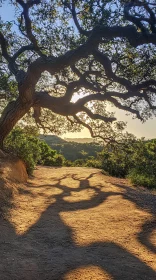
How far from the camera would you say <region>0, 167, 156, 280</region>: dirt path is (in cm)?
339

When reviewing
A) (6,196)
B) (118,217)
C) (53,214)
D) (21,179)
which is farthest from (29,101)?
(118,217)

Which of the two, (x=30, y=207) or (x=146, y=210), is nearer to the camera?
(x=30, y=207)

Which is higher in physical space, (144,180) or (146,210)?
(144,180)

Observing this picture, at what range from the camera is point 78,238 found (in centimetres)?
468

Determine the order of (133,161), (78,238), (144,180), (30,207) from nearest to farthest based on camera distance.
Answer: (78,238) < (30,207) < (144,180) < (133,161)

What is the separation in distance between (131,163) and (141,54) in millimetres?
5571

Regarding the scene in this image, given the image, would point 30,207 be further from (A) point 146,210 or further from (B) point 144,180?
(B) point 144,180

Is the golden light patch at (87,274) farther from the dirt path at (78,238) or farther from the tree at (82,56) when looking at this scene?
the tree at (82,56)

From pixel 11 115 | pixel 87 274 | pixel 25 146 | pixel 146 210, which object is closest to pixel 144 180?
pixel 146 210

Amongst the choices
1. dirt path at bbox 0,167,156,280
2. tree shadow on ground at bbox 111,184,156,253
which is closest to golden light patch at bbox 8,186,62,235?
dirt path at bbox 0,167,156,280

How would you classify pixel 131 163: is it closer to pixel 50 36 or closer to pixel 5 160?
pixel 5 160

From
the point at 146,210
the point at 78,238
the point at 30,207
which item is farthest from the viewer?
the point at 146,210

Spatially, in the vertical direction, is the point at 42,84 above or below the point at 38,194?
above

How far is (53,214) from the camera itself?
20.4ft
